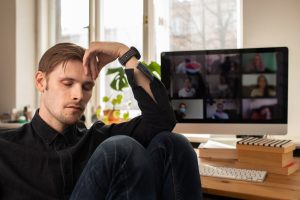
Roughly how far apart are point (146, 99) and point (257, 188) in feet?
1.61

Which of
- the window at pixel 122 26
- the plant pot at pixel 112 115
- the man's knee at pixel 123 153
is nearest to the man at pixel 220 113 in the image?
the man's knee at pixel 123 153

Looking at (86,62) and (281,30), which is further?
(281,30)

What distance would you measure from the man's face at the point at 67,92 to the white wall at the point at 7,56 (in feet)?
7.64

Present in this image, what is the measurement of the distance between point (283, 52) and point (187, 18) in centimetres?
141

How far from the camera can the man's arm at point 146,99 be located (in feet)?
3.99

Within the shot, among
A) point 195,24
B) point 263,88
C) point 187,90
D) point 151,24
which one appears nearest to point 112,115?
point 151,24

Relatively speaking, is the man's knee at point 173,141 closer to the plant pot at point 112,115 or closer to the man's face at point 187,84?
the man's face at point 187,84

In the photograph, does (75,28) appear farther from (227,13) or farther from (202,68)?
(202,68)

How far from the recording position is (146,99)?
4.06 ft

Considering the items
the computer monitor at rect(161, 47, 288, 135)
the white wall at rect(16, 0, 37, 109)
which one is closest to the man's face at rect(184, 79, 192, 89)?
the computer monitor at rect(161, 47, 288, 135)

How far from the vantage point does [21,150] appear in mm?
1098

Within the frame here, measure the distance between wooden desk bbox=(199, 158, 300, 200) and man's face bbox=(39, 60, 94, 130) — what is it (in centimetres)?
51

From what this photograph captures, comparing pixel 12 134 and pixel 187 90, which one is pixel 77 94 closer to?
pixel 12 134

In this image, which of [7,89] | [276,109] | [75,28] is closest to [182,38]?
[75,28]
